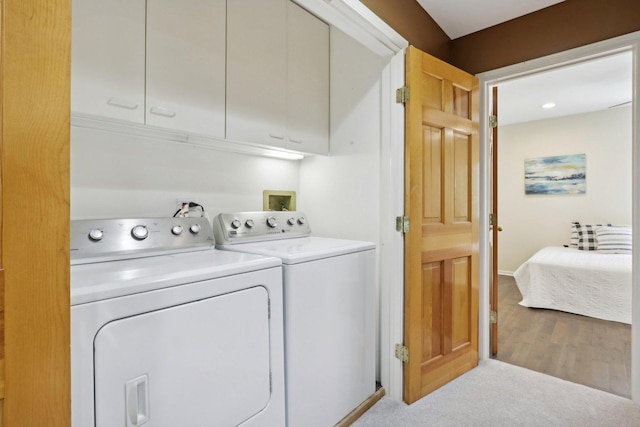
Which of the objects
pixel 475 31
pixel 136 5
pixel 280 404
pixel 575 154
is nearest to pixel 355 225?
pixel 280 404

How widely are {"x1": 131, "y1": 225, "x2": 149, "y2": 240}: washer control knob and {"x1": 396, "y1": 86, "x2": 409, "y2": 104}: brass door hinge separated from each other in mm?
1457

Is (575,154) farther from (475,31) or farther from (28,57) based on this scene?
(28,57)

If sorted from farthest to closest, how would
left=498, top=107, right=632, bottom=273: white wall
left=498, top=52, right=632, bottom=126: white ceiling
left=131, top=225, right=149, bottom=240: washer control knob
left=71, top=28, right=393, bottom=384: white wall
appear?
left=498, top=107, right=632, bottom=273: white wall, left=498, top=52, right=632, bottom=126: white ceiling, left=71, top=28, right=393, bottom=384: white wall, left=131, top=225, right=149, bottom=240: washer control knob

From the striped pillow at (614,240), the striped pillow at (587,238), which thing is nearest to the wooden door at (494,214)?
the striped pillow at (614,240)

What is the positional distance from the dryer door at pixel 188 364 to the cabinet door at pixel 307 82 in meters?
1.11

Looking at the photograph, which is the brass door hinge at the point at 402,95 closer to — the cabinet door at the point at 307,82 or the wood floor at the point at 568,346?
the cabinet door at the point at 307,82

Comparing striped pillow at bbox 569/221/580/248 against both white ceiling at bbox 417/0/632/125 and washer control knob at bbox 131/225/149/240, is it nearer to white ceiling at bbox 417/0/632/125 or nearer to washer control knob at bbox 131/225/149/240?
white ceiling at bbox 417/0/632/125

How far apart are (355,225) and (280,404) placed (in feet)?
3.57

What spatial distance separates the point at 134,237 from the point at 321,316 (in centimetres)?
88

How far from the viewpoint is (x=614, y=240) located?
4.07 m

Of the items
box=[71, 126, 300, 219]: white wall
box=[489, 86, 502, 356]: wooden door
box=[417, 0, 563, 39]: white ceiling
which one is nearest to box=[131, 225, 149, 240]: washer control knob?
box=[71, 126, 300, 219]: white wall

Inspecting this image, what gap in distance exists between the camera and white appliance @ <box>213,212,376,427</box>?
136cm

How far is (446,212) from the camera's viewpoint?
2002mm

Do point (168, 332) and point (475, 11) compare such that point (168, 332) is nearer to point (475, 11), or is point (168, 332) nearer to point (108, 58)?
point (108, 58)
